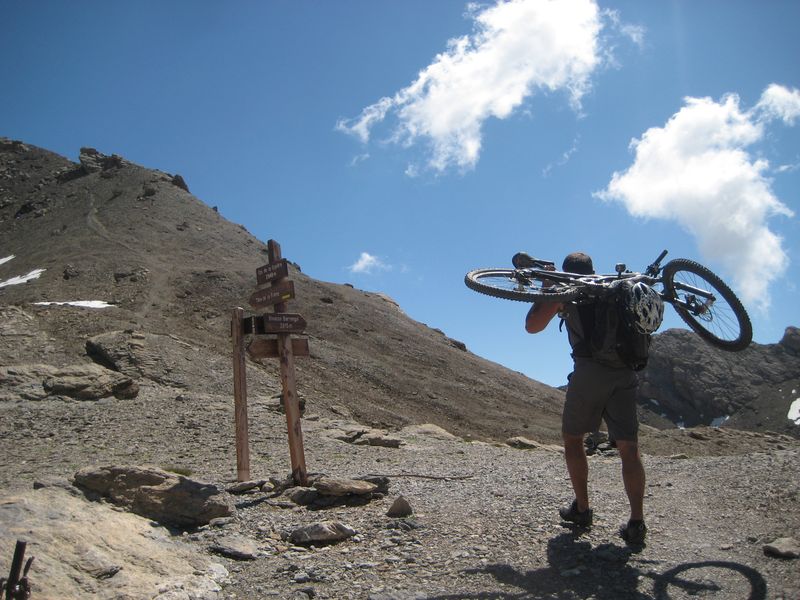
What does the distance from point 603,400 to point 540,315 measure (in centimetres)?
90

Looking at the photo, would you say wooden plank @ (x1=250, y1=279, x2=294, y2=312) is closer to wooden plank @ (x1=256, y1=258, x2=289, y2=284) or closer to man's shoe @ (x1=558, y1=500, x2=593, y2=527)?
wooden plank @ (x1=256, y1=258, x2=289, y2=284)

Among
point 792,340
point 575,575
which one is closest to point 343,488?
point 575,575

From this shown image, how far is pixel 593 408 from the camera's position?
205 inches

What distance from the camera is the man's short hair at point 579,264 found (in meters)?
5.94

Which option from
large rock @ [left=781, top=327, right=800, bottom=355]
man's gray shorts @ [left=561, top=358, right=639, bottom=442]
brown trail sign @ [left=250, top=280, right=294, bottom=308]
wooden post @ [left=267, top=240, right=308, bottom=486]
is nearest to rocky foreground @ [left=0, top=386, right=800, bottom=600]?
wooden post @ [left=267, top=240, right=308, bottom=486]

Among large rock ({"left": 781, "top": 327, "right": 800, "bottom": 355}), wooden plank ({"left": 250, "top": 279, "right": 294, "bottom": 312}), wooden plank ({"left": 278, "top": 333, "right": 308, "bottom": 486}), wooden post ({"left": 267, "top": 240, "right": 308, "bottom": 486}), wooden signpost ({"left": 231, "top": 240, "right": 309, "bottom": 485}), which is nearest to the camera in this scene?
wooden post ({"left": 267, "top": 240, "right": 308, "bottom": 486})

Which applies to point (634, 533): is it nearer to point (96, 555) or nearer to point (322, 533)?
point (322, 533)

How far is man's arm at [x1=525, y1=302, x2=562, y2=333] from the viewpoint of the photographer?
5.50 metres

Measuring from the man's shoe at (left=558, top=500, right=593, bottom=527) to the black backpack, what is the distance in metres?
1.32

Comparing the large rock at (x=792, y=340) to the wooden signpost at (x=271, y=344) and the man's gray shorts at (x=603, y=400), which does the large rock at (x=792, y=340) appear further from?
the man's gray shorts at (x=603, y=400)

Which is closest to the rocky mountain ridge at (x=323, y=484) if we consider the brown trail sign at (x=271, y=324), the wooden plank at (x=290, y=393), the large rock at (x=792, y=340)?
the wooden plank at (x=290, y=393)

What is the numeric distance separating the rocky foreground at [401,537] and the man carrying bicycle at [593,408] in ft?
0.76

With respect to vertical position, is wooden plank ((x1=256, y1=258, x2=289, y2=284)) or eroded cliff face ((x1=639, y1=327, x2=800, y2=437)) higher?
eroded cliff face ((x1=639, y1=327, x2=800, y2=437))

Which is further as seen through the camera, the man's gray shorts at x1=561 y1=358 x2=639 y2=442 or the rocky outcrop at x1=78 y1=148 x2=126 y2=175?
the rocky outcrop at x1=78 y1=148 x2=126 y2=175
